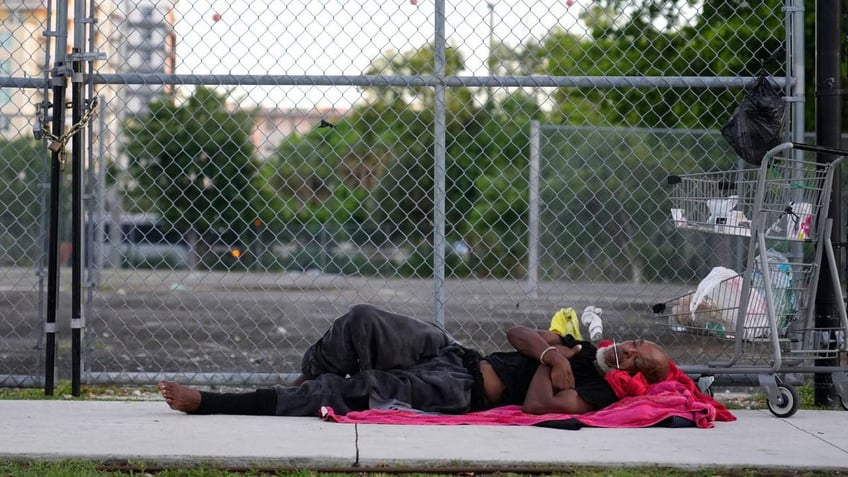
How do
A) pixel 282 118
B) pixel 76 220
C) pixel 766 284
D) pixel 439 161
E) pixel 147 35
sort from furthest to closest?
pixel 282 118 < pixel 147 35 < pixel 439 161 < pixel 76 220 < pixel 766 284

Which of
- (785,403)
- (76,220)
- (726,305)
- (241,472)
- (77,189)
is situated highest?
(77,189)

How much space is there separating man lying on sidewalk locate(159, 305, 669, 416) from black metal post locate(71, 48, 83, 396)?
1.06 meters

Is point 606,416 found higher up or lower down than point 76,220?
lower down

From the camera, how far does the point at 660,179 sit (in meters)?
10.5

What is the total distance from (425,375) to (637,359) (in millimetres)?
1092

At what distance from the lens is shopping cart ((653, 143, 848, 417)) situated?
5.40 m

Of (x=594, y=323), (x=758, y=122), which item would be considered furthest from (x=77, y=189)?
(x=758, y=122)

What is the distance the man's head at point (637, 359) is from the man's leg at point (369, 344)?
0.89 metres

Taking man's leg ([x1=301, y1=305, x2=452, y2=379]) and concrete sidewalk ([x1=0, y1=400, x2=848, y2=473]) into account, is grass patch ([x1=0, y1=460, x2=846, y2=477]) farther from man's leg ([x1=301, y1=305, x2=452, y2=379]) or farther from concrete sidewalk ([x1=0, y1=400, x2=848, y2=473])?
man's leg ([x1=301, y1=305, x2=452, y2=379])

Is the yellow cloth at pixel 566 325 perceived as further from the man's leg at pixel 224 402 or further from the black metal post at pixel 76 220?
the black metal post at pixel 76 220

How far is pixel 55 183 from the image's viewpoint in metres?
5.71

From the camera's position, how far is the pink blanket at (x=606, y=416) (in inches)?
203

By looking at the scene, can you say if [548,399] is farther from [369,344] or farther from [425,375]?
[369,344]

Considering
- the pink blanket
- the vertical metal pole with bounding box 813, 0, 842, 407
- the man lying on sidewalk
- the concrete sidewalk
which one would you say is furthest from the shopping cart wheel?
the man lying on sidewalk
